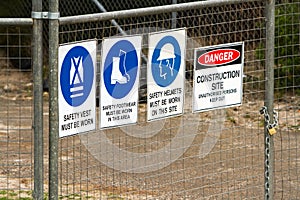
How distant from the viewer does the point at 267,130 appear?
240 inches

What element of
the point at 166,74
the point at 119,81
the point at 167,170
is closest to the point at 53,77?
the point at 119,81

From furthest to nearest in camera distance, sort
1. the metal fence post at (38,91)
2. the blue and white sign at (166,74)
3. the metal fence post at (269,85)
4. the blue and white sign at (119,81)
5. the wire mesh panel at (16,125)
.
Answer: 1. the wire mesh panel at (16,125)
2. the metal fence post at (269,85)
3. the blue and white sign at (166,74)
4. the blue and white sign at (119,81)
5. the metal fence post at (38,91)

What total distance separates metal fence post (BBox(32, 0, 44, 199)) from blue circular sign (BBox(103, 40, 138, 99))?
52 centimetres

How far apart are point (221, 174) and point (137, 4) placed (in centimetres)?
588

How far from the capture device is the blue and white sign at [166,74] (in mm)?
5523

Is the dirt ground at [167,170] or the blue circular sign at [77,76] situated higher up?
the blue circular sign at [77,76]

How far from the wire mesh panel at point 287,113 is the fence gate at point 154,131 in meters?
0.02

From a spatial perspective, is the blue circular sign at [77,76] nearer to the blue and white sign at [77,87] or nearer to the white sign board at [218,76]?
the blue and white sign at [77,87]

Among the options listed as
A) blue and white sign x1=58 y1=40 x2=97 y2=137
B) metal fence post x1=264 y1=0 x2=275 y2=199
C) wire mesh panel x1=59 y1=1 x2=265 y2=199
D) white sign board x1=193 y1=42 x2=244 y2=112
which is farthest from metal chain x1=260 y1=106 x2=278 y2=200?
blue and white sign x1=58 y1=40 x2=97 y2=137

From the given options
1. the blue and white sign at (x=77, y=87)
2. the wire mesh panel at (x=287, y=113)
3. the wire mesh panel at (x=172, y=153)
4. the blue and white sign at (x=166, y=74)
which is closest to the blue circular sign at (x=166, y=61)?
the blue and white sign at (x=166, y=74)

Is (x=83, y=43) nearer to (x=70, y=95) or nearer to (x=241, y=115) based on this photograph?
(x=70, y=95)

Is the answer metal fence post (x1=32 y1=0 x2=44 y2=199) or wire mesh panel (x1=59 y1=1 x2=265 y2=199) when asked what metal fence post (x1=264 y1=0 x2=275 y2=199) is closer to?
wire mesh panel (x1=59 y1=1 x2=265 y2=199)

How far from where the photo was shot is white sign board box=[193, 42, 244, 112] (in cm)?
578

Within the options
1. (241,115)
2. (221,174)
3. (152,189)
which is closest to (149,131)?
(152,189)
